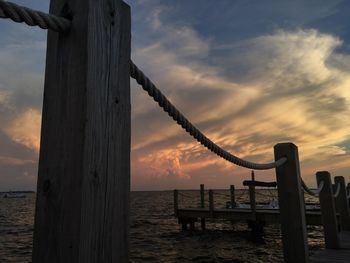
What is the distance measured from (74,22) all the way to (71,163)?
57 centimetres

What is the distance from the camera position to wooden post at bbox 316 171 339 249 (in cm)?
585

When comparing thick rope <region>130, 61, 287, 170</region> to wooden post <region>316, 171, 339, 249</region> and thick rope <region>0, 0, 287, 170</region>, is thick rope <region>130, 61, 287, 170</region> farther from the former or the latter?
wooden post <region>316, 171, 339, 249</region>

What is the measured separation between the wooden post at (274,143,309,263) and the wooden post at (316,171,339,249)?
101 inches

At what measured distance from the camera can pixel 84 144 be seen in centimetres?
118

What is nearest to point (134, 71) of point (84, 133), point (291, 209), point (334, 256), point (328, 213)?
point (84, 133)

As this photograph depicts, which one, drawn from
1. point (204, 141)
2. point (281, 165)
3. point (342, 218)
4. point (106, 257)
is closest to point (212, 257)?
point (342, 218)

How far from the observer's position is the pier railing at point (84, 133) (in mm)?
1154

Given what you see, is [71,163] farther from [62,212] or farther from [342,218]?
[342,218]

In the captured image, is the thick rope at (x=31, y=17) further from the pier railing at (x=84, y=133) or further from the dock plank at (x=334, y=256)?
the dock plank at (x=334, y=256)

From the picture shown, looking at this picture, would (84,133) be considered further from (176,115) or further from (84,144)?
(176,115)

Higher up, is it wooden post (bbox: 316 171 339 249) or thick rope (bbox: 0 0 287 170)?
thick rope (bbox: 0 0 287 170)

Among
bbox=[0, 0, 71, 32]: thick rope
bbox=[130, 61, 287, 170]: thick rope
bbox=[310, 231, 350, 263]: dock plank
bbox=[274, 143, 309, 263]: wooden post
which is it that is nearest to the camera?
bbox=[0, 0, 71, 32]: thick rope

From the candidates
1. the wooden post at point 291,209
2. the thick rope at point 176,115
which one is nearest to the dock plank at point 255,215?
the wooden post at point 291,209

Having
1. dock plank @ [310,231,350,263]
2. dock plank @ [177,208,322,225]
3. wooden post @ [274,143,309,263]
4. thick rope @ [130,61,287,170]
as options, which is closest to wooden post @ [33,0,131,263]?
thick rope @ [130,61,287,170]
